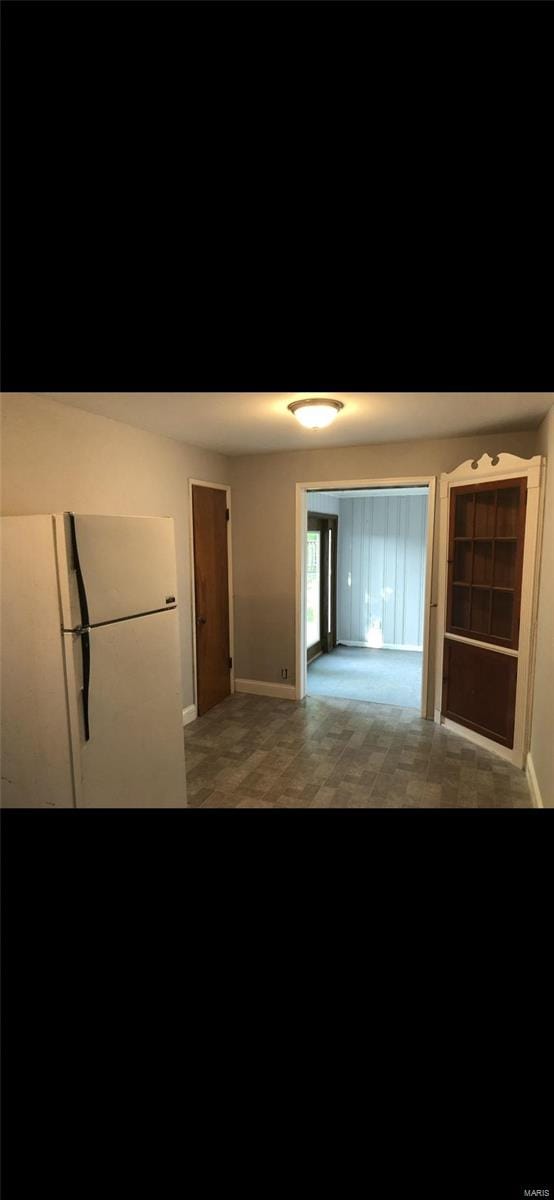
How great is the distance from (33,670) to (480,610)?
295 cm

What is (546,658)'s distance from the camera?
2.66 m

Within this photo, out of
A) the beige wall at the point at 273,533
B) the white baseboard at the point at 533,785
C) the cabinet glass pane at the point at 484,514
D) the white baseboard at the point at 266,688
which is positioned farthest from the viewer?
the white baseboard at the point at 266,688

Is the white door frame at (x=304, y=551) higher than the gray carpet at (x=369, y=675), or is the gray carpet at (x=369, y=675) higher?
the white door frame at (x=304, y=551)

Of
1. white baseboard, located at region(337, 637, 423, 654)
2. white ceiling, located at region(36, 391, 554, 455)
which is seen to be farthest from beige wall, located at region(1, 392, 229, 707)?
white baseboard, located at region(337, 637, 423, 654)

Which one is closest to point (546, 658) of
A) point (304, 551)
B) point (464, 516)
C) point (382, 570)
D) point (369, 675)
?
point (464, 516)

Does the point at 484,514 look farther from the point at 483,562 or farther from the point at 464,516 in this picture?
the point at 483,562

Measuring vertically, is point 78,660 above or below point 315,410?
below

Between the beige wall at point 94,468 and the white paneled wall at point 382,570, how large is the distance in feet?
9.41

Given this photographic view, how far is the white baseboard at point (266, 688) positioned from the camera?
4.41 meters

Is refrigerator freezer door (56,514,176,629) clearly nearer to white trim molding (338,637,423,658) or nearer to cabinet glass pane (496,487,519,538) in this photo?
cabinet glass pane (496,487,519,538)

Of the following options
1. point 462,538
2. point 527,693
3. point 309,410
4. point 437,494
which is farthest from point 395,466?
point 527,693

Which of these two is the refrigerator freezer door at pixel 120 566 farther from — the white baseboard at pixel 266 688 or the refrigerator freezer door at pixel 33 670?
the white baseboard at pixel 266 688

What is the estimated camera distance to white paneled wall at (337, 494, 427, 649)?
6008 millimetres

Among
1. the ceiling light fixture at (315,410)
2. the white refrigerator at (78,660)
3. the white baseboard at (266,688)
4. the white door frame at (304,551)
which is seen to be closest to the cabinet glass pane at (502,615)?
the white door frame at (304,551)
